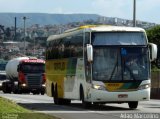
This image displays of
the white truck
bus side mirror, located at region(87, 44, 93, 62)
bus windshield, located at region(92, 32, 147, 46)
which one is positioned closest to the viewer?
bus side mirror, located at region(87, 44, 93, 62)

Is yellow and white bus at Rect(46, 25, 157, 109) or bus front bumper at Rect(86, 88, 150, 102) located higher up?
yellow and white bus at Rect(46, 25, 157, 109)

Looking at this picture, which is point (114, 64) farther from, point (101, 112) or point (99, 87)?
point (101, 112)

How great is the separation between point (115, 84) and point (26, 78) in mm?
32881

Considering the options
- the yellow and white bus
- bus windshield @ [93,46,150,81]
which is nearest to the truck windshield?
the yellow and white bus

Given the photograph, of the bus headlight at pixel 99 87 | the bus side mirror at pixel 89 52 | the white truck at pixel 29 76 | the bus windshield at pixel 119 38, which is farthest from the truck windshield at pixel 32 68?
the bus side mirror at pixel 89 52

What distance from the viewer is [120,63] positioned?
86.1 ft

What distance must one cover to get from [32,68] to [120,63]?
32.2m

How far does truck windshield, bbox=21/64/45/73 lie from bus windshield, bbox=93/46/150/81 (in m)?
31.5

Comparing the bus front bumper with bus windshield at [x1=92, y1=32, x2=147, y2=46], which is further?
bus windshield at [x1=92, y1=32, x2=147, y2=46]

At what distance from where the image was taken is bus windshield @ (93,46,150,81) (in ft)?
85.8

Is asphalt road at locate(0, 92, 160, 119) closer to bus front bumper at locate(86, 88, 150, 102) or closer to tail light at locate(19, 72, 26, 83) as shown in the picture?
bus front bumper at locate(86, 88, 150, 102)

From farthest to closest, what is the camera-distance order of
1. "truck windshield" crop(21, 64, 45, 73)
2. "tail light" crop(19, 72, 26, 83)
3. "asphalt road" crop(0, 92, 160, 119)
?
"tail light" crop(19, 72, 26, 83), "truck windshield" crop(21, 64, 45, 73), "asphalt road" crop(0, 92, 160, 119)

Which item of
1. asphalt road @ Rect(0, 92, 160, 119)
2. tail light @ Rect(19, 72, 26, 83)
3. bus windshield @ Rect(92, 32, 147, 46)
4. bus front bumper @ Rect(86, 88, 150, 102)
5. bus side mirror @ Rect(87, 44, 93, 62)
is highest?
bus windshield @ Rect(92, 32, 147, 46)

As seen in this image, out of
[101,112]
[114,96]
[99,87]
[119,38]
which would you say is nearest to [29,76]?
[119,38]
